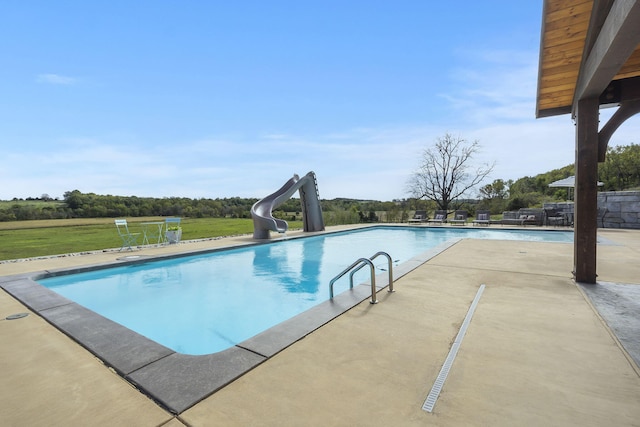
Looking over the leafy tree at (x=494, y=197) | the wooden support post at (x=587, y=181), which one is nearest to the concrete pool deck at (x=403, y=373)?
the wooden support post at (x=587, y=181)

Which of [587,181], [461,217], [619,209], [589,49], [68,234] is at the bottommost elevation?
[68,234]

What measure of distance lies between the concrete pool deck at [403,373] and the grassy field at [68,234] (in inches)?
250

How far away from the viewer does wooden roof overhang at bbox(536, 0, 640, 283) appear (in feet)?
10.2

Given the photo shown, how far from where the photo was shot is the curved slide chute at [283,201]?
10.5 metres

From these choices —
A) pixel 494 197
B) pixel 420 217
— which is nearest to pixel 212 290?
pixel 420 217

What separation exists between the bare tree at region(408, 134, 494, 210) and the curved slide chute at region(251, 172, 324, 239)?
13.3m

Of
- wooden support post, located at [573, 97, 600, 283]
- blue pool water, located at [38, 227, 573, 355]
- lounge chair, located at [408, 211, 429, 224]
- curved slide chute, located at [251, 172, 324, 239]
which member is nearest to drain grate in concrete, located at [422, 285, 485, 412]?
wooden support post, located at [573, 97, 600, 283]

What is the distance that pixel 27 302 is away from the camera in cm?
387

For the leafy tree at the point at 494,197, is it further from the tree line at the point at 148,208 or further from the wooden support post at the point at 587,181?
the wooden support post at the point at 587,181

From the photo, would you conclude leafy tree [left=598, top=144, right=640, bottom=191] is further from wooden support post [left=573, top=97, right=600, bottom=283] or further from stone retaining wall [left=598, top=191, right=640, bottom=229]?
wooden support post [left=573, top=97, right=600, bottom=283]

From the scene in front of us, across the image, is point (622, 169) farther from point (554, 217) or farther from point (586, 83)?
point (586, 83)

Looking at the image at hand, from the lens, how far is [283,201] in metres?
11.4

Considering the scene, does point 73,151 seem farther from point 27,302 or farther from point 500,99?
point 500,99

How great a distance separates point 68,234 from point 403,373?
14.4 meters
